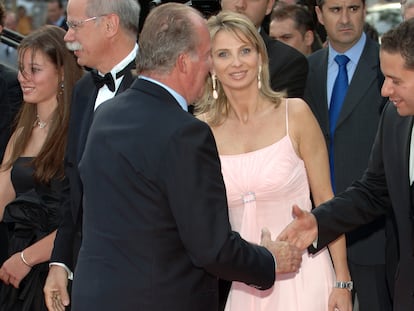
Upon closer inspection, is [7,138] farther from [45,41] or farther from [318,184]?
[318,184]

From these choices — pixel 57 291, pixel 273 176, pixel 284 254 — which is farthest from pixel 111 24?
pixel 284 254

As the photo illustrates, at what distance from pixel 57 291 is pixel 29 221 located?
87 cm

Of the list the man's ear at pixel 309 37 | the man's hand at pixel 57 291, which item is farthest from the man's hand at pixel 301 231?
the man's ear at pixel 309 37

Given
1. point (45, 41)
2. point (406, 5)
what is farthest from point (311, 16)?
point (45, 41)

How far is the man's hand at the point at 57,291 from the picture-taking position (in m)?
4.87

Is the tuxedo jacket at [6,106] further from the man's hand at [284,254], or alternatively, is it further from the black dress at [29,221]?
the man's hand at [284,254]

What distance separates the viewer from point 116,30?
16.3ft

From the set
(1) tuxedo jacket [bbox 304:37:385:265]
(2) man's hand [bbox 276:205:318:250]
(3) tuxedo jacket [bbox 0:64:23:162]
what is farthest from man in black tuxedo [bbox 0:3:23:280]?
(2) man's hand [bbox 276:205:318:250]

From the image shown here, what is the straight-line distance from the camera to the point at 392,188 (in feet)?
15.1

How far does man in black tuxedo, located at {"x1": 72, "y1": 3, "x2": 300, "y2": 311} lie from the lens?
3.59 m

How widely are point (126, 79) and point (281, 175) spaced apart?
972mm

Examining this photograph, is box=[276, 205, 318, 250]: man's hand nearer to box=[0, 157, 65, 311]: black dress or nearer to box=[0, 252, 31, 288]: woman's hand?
box=[0, 157, 65, 311]: black dress

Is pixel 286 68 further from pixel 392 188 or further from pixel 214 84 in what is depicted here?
pixel 392 188

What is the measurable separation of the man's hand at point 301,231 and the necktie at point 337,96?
3.41ft
